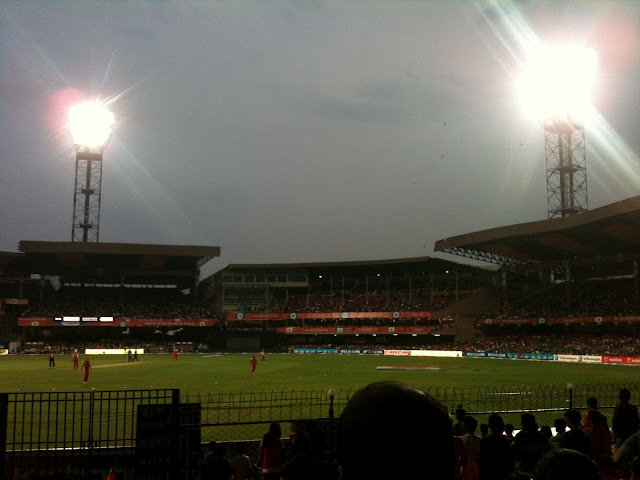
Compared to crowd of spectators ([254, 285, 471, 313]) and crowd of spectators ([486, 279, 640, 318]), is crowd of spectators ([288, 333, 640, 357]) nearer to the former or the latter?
crowd of spectators ([486, 279, 640, 318])

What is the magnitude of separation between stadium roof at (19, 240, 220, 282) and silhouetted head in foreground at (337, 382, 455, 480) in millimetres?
94964

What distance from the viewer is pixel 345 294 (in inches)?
4343

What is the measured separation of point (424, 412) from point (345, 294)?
109 meters

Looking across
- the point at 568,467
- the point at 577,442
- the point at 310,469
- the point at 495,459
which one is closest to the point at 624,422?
the point at 577,442

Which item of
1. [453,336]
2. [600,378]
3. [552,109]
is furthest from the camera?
[453,336]

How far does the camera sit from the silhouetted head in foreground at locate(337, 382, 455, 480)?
2.04 m

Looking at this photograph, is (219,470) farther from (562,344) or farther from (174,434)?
(562,344)

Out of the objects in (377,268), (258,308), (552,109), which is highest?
(552,109)

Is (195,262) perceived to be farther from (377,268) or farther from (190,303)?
(377,268)

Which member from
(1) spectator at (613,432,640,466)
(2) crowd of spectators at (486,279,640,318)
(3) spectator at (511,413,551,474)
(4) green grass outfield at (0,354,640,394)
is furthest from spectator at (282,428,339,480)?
(2) crowd of spectators at (486,279,640,318)

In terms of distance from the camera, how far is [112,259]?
3829 inches

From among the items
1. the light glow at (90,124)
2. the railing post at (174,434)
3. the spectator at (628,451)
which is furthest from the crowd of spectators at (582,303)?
the spectator at (628,451)

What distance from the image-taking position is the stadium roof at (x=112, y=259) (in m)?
→ 91.4

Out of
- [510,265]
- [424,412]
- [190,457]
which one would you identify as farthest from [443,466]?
[510,265]
